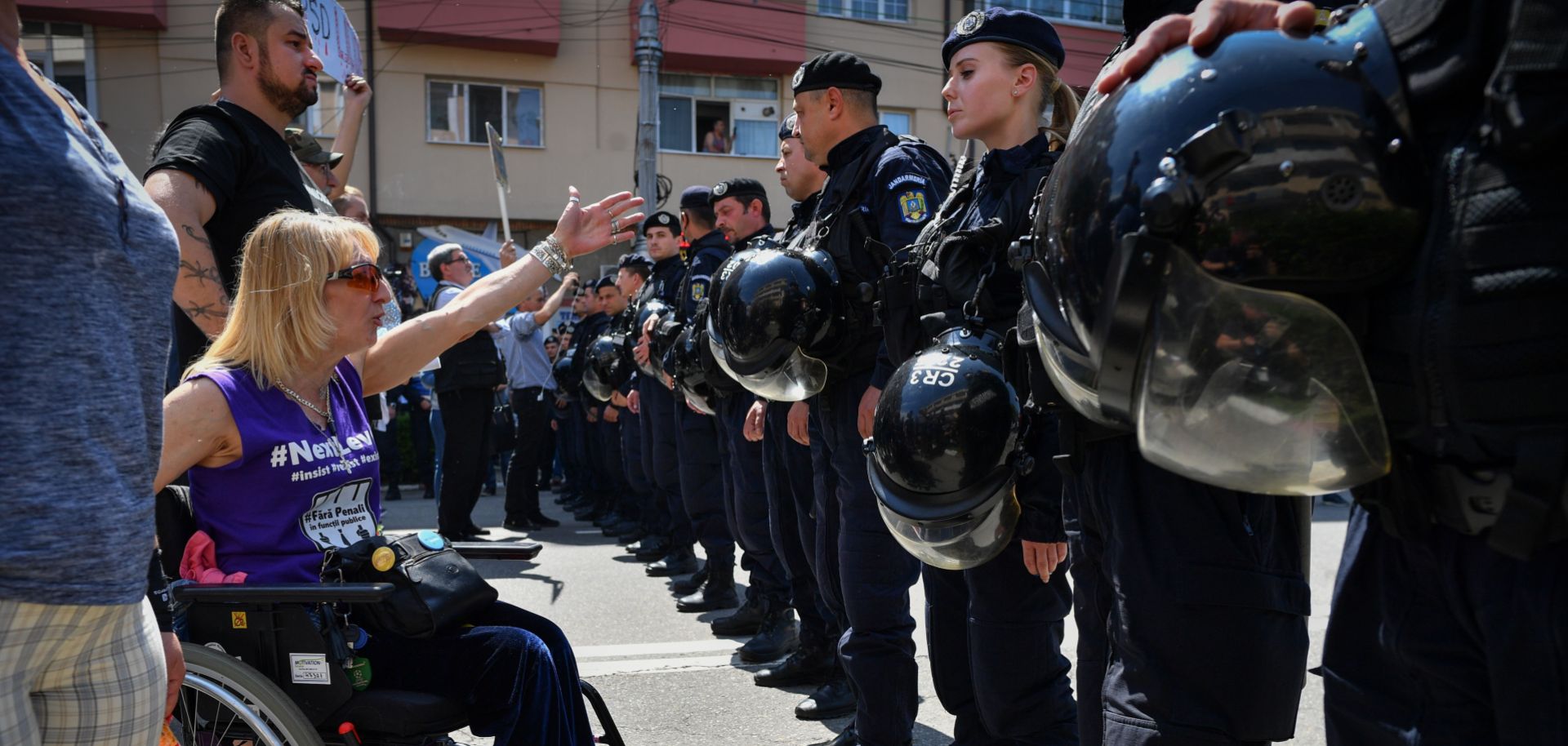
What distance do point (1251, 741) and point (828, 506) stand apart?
188 centimetres

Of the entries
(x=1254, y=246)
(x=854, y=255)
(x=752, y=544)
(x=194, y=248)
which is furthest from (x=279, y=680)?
(x=752, y=544)

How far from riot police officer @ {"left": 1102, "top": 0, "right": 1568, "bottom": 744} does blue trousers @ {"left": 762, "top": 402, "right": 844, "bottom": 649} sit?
304cm

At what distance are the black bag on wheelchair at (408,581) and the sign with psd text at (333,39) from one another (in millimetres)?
2822

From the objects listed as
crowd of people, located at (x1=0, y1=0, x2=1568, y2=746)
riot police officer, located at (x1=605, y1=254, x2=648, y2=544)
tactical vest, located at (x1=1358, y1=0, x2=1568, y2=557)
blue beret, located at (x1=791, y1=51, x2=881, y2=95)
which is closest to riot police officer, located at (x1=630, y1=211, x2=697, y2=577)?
riot police officer, located at (x1=605, y1=254, x2=648, y2=544)

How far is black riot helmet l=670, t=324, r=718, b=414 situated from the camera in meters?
5.50

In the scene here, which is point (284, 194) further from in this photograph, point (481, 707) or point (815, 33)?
point (815, 33)

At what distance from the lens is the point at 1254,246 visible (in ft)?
4.55

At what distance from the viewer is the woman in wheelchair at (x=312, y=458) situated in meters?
2.62

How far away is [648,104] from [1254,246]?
13.7 metres

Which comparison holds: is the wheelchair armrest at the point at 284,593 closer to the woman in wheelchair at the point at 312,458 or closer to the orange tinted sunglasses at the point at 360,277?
the woman in wheelchair at the point at 312,458

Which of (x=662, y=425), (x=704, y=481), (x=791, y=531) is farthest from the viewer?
(x=662, y=425)

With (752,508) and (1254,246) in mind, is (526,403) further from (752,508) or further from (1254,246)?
(1254,246)

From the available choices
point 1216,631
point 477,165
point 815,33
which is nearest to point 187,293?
point 1216,631

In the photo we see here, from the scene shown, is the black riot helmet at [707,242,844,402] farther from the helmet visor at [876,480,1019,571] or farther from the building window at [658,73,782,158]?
the building window at [658,73,782,158]
